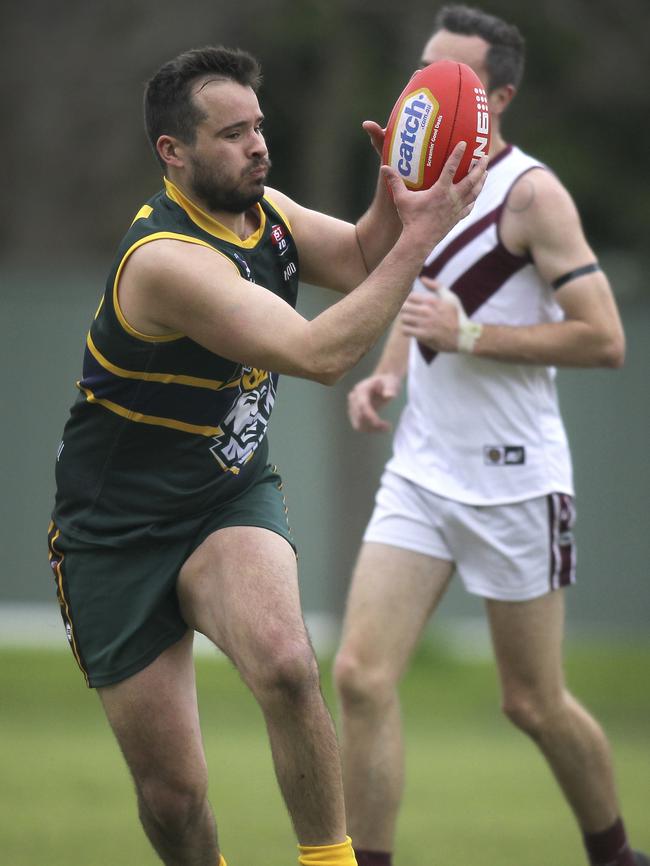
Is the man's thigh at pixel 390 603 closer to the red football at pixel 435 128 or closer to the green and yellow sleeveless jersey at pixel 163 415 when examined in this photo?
the green and yellow sleeveless jersey at pixel 163 415

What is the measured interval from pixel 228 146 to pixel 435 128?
0.60m

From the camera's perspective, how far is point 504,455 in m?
5.82

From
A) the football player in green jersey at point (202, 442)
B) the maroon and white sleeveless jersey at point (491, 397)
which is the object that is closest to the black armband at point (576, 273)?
the maroon and white sleeveless jersey at point (491, 397)

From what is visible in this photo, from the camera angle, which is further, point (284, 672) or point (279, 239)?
point (279, 239)

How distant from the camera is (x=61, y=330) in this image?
14.3 metres

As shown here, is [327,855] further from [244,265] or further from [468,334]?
[468,334]

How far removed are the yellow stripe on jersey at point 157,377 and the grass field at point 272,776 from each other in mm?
2427

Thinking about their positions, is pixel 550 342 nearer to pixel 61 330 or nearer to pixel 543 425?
pixel 543 425

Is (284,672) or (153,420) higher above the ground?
(153,420)

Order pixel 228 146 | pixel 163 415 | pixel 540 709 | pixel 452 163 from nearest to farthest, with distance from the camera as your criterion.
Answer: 1. pixel 452 163
2. pixel 228 146
3. pixel 163 415
4. pixel 540 709

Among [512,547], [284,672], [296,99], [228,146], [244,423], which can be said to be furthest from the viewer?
[296,99]

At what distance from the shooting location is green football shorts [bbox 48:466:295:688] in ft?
15.3

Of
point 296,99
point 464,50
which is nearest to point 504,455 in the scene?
point 464,50

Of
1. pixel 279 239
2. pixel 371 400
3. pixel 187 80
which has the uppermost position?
pixel 187 80
